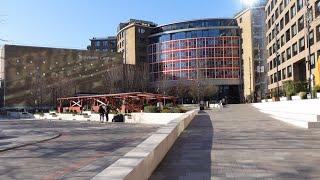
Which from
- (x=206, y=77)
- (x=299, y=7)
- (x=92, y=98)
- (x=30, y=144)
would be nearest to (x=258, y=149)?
(x=30, y=144)

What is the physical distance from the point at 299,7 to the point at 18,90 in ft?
232

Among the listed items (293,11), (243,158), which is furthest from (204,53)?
(243,158)

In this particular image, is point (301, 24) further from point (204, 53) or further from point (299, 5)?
point (204, 53)

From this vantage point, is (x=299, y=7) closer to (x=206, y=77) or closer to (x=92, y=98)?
(x=92, y=98)

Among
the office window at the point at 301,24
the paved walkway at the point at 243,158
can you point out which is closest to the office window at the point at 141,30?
the office window at the point at 301,24

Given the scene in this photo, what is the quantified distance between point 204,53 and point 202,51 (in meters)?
0.82

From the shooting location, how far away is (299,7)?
64.0 metres

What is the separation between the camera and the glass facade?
13250 cm

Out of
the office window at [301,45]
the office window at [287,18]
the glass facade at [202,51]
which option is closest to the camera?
the office window at [301,45]

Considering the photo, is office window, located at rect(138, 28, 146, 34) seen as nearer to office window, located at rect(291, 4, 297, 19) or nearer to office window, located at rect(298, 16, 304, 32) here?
office window, located at rect(291, 4, 297, 19)

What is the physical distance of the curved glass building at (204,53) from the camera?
5202 inches

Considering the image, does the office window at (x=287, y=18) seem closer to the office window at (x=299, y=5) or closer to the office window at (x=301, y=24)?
the office window at (x=299, y=5)

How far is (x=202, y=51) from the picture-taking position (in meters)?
134

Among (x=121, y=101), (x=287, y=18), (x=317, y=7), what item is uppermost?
(x=287, y=18)
